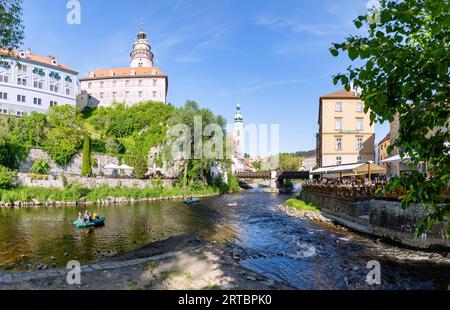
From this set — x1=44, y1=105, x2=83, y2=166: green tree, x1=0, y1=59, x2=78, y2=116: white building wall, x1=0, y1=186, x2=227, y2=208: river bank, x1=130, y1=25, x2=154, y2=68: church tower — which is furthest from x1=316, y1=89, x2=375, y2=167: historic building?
x1=130, y1=25, x2=154, y2=68: church tower

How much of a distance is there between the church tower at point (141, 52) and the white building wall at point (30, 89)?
36806 millimetres

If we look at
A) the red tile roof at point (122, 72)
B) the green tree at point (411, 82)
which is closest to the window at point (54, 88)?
the red tile roof at point (122, 72)

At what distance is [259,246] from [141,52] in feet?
334

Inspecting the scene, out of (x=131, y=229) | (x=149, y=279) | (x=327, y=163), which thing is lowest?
(x=131, y=229)

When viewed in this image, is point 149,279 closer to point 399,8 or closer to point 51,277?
point 51,277

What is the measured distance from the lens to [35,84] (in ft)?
210

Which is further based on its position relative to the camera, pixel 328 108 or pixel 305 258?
pixel 328 108

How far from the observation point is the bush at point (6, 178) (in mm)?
34875

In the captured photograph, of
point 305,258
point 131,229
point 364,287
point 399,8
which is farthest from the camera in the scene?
point 131,229

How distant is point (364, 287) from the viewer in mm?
11266
